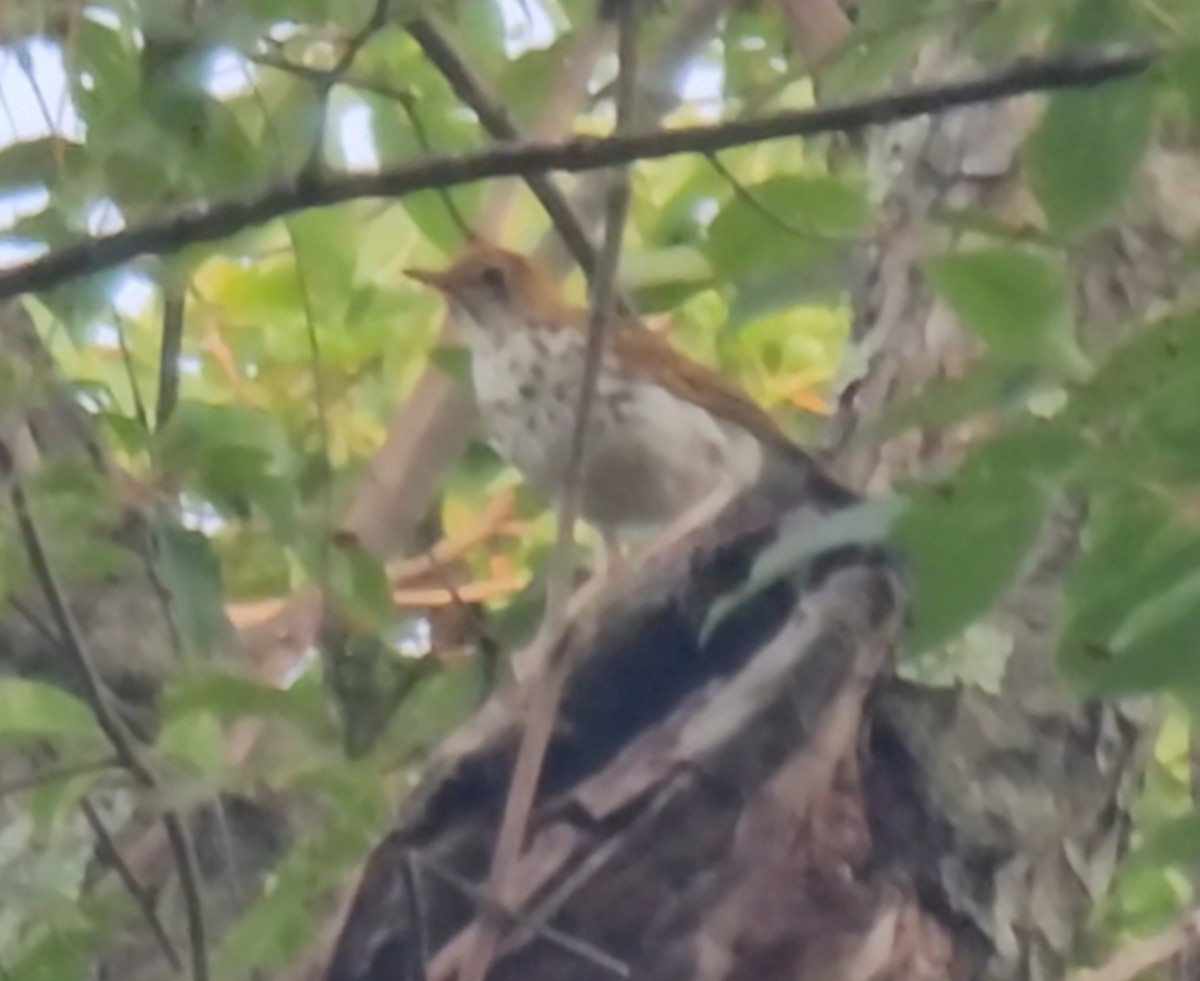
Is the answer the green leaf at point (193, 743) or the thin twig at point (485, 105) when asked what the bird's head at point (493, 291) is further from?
the green leaf at point (193, 743)

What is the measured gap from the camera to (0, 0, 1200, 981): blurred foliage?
506 millimetres

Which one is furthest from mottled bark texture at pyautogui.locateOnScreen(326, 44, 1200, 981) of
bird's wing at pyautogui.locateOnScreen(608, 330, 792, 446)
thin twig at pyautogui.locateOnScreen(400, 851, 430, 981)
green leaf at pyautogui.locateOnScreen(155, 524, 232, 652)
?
bird's wing at pyautogui.locateOnScreen(608, 330, 792, 446)

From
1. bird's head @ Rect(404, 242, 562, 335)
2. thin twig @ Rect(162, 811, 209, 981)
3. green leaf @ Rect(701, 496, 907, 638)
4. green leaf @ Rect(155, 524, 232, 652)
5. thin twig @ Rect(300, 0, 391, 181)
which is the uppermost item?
thin twig @ Rect(300, 0, 391, 181)

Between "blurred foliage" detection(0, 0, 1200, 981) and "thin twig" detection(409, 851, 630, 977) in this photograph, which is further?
"thin twig" detection(409, 851, 630, 977)

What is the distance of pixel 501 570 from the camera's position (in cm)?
143

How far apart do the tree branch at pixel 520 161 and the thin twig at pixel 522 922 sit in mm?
274

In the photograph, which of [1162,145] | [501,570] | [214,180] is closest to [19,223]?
[214,180]

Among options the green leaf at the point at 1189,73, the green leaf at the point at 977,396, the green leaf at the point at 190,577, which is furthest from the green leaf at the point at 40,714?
the green leaf at the point at 1189,73

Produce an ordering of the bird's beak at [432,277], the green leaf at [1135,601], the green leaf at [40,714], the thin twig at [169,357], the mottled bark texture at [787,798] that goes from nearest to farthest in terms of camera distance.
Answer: the green leaf at [1135,601]
the green leaf at [40,714]
the mottled bark texture at [787,798]
the thin twig at [169,357]
the bird's beak at [432,277]

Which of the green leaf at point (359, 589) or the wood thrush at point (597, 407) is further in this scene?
the wood thrush at point (597, 407)

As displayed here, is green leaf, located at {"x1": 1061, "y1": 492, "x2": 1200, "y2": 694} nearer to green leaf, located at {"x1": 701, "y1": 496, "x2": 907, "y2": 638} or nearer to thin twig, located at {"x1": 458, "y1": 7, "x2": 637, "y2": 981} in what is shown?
green leaf, located at {"x1": 701, "y1": 496, "x2": 907, "y2": 638}

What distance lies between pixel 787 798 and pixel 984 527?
39 centimetres

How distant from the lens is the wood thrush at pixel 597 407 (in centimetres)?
138

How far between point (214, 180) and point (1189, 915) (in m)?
0.55
